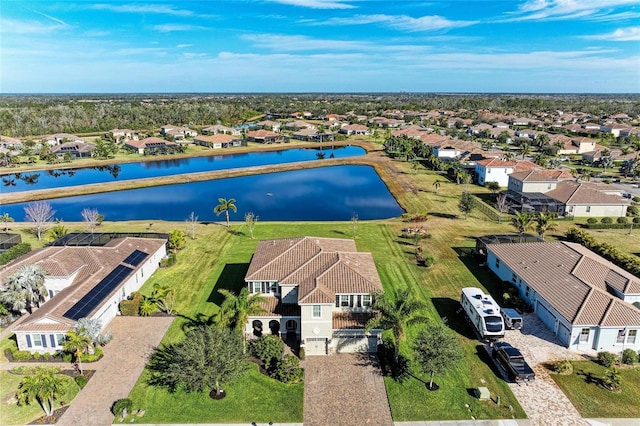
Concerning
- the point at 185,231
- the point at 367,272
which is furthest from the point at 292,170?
the point at 367,272

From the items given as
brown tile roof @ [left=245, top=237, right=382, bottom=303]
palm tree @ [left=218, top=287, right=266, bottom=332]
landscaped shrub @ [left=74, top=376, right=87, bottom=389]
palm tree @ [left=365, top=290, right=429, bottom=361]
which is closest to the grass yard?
palm tree @ [left=365, top=290, right=429, bottom=361]

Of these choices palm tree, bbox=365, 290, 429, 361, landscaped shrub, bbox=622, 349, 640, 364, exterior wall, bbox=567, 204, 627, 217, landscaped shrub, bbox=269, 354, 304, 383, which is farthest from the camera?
exterior wall, bbox=567, 204, 627, 217

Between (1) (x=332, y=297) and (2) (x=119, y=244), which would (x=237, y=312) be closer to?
(1) (x=332, y=297)

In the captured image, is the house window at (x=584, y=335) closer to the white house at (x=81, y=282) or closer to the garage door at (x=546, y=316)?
the garage door at (x=546, y=316)

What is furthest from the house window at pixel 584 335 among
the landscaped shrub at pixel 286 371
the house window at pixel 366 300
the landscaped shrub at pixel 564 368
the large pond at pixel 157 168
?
the large pond at pixel 157 168

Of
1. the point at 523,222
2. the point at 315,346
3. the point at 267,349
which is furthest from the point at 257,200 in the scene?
the point at 267,349

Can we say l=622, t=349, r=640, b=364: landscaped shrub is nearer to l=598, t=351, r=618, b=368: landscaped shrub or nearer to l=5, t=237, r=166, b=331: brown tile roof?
l=598, t=351, r=618, b=368: landscaped shrub

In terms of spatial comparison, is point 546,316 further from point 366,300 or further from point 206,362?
point 206,362
